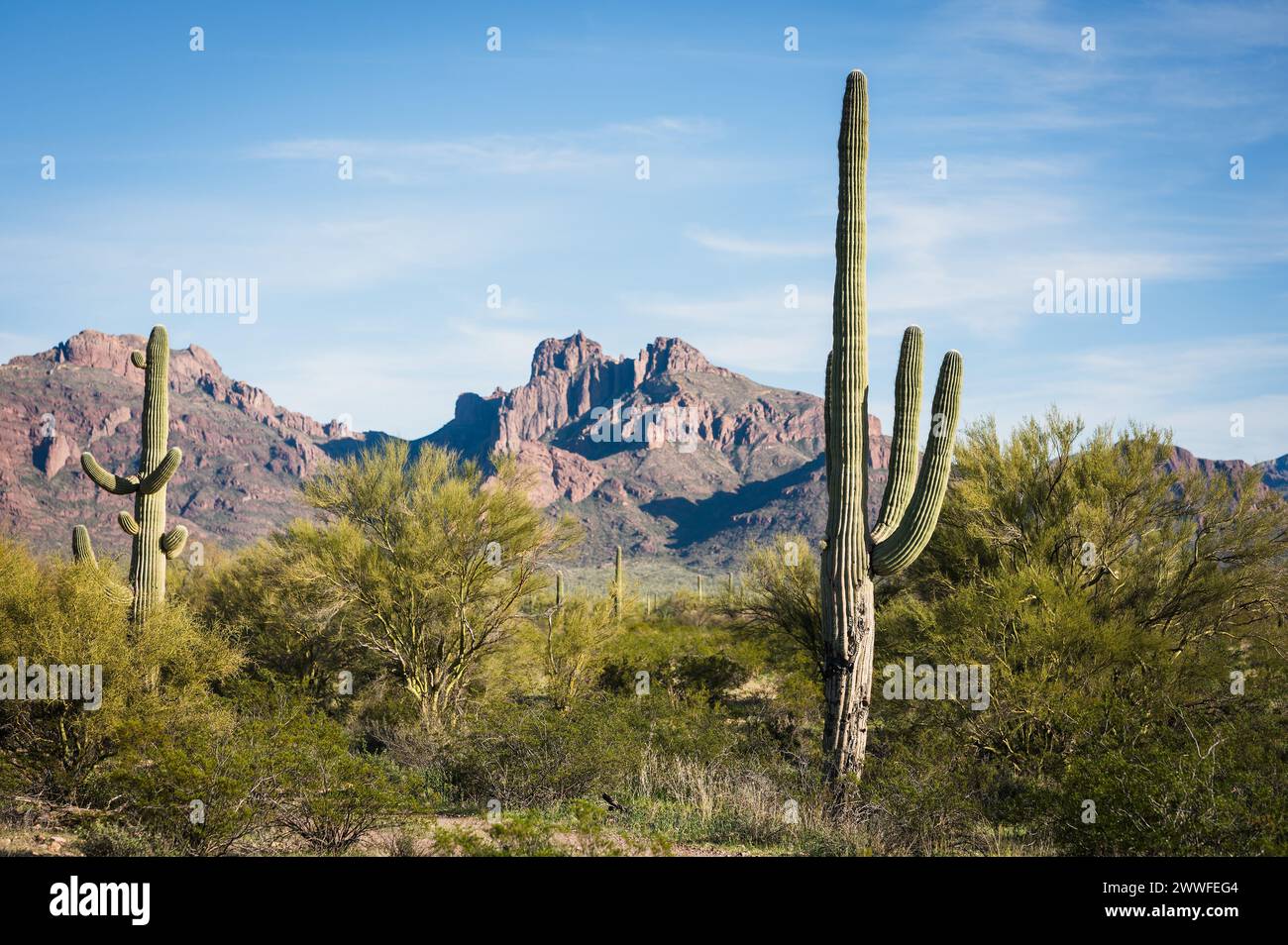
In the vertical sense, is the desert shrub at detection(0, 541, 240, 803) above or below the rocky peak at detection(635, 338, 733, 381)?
below

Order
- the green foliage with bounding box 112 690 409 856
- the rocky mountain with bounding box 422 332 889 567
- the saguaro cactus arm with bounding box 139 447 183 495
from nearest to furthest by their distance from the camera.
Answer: the green foliage with bounding box 112 690 409 856, the saguaro cactus arm with bounding box 139 447 183 495, the rocky mountain with bounding box 422 332 889 567

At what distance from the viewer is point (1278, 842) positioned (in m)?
6.60

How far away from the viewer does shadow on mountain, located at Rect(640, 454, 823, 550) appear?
91125 mm

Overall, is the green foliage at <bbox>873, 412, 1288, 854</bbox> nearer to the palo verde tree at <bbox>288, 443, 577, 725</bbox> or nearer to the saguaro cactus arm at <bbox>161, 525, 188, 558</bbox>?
the palo verde tree at <bbox>288, 443, 577, 725</bbox>

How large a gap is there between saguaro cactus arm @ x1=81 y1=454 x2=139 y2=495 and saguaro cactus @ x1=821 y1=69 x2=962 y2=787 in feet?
31.2

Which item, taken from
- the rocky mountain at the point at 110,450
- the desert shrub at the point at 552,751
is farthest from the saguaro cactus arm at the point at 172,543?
the rocky mountain at the point at 110,450

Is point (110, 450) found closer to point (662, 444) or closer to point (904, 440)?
point (662, 444)

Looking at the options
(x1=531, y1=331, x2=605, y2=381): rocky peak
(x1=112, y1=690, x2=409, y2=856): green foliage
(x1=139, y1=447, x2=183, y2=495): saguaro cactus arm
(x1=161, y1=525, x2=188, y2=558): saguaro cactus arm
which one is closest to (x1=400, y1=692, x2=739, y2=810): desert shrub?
(x1=112, y1=690, x2=409, y2=856): green foliage

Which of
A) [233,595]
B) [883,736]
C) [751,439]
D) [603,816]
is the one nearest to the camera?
[603,816]

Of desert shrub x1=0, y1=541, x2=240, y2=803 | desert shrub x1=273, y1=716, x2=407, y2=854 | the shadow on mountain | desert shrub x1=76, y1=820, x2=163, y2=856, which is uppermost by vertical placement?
the shadow on mountain

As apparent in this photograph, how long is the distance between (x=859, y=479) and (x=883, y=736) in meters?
3.48
